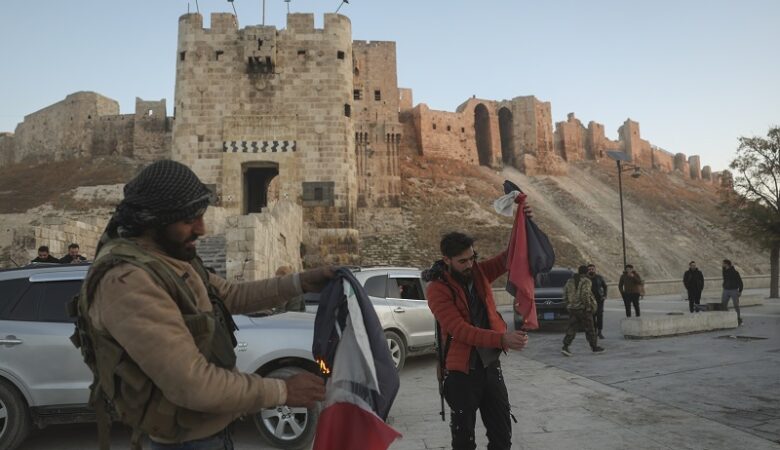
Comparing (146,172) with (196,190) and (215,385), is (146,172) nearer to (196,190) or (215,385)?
(196,190)

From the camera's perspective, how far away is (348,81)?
21453 millimetres

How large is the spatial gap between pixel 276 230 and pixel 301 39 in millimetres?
9712

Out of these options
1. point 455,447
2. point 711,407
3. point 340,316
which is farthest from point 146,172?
point 711,407

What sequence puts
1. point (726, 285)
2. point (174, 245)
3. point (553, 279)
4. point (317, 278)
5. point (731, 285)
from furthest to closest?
point (553, 279) → point (726, 285) → point (731, 285) → point (317, 278) → point (174, 245)

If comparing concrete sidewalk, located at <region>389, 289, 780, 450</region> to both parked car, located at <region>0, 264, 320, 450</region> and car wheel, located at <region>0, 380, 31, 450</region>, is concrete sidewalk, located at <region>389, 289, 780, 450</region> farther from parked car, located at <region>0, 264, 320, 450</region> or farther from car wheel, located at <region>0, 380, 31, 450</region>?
car wheel, located at <region>0, 380, 31, 450</region>

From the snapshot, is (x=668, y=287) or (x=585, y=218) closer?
(x=668, y=287)

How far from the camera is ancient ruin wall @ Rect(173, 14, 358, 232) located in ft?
67.9

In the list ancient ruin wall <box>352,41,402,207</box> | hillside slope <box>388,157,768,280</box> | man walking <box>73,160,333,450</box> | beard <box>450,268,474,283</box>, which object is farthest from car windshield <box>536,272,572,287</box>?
ancient ruin wall <box>352,41,402,207</box>

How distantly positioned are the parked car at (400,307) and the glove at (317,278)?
5848mm

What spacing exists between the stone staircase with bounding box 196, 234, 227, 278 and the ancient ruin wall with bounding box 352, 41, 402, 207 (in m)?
24.5

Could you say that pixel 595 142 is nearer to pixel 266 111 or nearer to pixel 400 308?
pixel 266 111

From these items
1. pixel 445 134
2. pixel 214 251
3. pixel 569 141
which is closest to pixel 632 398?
pixel 214 251

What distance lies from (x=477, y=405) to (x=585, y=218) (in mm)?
44155

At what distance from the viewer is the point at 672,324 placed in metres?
10.8
